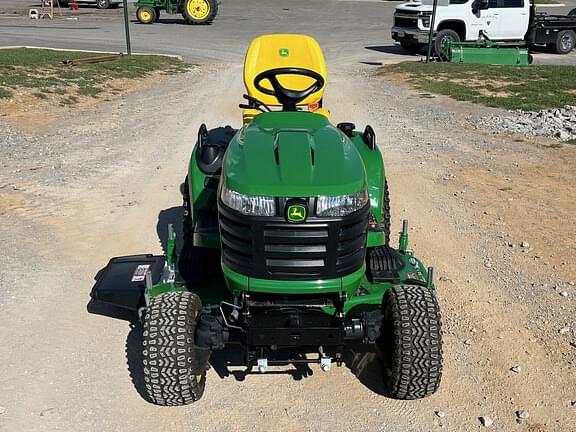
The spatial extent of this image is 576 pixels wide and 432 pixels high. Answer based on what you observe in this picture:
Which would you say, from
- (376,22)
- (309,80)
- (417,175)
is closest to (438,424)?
(309,80)

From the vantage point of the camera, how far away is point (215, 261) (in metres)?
4.33

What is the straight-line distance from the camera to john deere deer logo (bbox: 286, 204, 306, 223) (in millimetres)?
3191

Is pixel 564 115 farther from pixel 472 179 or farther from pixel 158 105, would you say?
pixel 158 105

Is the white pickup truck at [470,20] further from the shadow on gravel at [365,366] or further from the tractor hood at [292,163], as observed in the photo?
the tractor hood at [292,163]

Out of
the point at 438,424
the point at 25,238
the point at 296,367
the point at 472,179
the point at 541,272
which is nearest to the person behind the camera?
the point at 438,424

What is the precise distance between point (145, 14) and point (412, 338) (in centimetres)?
2729

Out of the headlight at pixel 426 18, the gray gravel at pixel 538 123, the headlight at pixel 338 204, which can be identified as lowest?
the gray gravel at pixel 538 123

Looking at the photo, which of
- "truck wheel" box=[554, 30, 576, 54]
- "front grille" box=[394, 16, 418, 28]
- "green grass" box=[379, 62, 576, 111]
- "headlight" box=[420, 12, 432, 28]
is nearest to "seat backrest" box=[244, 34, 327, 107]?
"green grass" box=[379, 62, 576, 111]

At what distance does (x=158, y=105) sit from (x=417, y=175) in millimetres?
6446

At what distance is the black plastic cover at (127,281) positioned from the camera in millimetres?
4551

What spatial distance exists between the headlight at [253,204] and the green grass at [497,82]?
10.6m

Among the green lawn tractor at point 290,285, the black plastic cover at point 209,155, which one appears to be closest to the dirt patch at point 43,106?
the black plastic cover at point 209,155

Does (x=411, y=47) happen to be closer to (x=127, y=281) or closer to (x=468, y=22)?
(x=468, y=22)

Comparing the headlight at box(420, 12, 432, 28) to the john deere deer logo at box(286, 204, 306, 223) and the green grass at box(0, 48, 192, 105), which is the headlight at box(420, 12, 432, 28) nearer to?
the green grass at box(0, 48, 192, 105)
